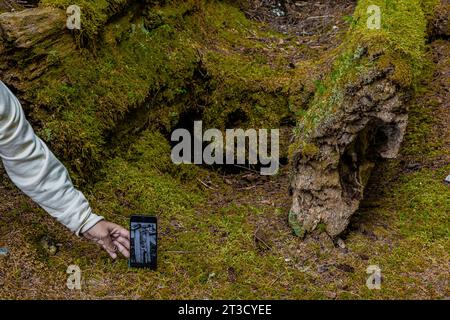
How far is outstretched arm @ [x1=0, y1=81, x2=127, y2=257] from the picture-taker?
2488 millimetres

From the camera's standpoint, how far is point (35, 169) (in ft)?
8.45

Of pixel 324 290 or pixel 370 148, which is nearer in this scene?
pixel 324 290

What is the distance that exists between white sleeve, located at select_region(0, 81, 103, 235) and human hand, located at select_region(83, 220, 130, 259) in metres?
0.13

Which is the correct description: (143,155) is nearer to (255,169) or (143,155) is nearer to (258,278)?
(255,169)

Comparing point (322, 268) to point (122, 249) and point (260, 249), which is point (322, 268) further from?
point (122, 249)

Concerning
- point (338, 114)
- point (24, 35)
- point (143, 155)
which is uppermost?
point (24, 35)

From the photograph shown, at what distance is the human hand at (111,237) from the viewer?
2895 millimetres

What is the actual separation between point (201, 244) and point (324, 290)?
916 mm

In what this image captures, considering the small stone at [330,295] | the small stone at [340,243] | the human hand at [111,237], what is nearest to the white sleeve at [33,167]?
the human hand at [111,237]

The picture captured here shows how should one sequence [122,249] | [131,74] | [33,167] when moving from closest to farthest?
[33,167]
[122,249]
[131,74]

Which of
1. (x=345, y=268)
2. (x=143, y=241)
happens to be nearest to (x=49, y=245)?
(x=143, y=241)

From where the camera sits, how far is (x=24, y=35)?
13.1 feet

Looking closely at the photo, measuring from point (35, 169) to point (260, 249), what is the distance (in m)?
1.69

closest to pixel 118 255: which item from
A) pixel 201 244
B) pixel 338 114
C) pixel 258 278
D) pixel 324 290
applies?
pixel 201 244
